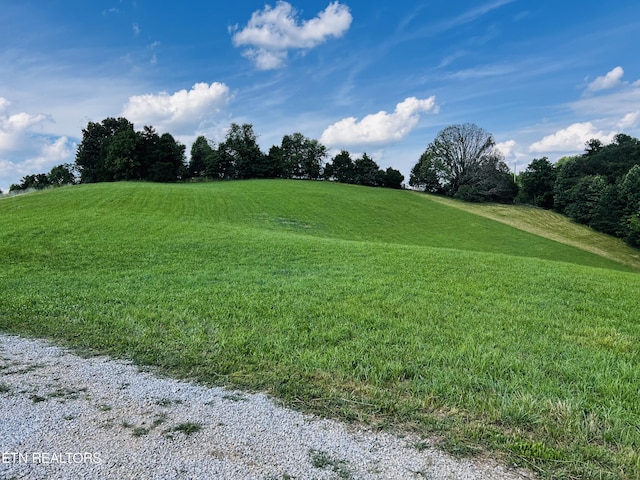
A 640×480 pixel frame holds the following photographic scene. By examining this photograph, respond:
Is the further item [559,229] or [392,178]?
[392,178]

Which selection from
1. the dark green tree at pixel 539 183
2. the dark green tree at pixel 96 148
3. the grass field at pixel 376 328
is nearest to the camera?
the grass field at pixel 376 328

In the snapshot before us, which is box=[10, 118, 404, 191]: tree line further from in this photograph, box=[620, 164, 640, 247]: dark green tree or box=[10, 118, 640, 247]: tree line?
box=[620, 164, 640, 247]: dark green tree

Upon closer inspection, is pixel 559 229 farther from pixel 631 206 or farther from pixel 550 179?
pixel 550 179

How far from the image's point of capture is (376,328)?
593cm

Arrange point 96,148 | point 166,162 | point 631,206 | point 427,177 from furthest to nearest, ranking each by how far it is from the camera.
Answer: point 427,177
point 96,148
point 166,162
point 631,206

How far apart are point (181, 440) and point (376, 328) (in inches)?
141

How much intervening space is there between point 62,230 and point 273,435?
16046 millimetres

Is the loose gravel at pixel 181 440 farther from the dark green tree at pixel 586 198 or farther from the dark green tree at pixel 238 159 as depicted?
the dark green tree at pixel 238 159

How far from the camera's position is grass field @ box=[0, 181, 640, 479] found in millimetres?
3387

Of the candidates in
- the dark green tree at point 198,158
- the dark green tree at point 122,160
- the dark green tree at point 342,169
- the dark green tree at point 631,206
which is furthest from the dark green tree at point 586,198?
the dark green tree at point 122,160

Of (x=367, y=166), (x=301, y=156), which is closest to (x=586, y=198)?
(x=367, y=166)

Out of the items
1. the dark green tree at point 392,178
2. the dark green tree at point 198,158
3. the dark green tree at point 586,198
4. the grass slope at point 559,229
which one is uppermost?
the dark green tree at point 198,158

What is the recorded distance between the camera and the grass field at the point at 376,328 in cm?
339

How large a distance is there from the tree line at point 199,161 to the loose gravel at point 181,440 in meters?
58.4
